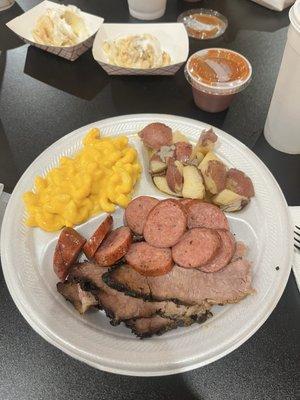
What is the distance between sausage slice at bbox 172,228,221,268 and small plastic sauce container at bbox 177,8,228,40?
1558mm

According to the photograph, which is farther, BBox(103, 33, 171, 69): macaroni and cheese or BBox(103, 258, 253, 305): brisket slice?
BBox(103, 33, 171, 69): macaroni and cheese

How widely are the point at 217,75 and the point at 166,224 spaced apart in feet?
2.69

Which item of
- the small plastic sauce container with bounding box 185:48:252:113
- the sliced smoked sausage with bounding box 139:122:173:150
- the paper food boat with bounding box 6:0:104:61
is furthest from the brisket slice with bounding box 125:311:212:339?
the paper food boat with bounding box 6:0:104:61

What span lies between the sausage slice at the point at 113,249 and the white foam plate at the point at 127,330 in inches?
7.1

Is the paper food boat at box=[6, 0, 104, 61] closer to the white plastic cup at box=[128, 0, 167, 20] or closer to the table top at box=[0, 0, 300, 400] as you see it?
the table top at box=[0, 0, 300, 400]

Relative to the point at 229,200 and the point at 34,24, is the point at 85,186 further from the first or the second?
the point at 34,24

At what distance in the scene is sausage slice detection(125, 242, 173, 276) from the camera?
1262mm

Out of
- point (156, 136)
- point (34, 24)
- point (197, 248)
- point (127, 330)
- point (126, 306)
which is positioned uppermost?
point (34, 24)

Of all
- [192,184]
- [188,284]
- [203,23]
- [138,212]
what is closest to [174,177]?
[192,184]

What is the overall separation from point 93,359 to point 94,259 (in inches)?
12.8

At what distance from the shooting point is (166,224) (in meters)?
1.34

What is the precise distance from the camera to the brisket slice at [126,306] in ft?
3.93

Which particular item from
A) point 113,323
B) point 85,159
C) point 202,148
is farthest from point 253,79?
point 113,323

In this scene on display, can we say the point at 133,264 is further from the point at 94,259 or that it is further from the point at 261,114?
the point at 261,114
